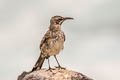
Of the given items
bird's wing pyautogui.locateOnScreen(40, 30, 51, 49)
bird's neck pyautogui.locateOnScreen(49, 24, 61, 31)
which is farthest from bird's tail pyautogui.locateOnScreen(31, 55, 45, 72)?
bird's neck pyautogui.locateOnScreen(49, 24, 61, 31)

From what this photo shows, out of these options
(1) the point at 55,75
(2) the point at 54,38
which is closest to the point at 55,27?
(2) the point at 54,38

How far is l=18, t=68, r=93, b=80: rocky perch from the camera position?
17312 millimetres

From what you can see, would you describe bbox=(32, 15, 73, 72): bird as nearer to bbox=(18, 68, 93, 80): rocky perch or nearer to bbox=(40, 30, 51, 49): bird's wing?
bbox=(40, 30, 51, 49): bird's wing

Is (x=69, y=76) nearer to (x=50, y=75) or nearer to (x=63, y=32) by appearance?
(x=50, y=75)

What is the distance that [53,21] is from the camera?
17922mm

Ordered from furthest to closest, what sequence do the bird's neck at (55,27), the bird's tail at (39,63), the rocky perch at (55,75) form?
the bird's tail at (39,63)
the bird's neck at (55,27)
the rocky perch at (55,75)

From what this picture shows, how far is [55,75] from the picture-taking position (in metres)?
17.4

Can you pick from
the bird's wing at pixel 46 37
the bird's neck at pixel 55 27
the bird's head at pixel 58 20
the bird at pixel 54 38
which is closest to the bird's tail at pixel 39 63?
the bird at pixel 54 38

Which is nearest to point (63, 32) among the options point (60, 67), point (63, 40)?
point (63, 40)

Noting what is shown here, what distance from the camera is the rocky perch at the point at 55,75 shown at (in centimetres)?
1731

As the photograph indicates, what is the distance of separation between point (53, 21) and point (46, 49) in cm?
136

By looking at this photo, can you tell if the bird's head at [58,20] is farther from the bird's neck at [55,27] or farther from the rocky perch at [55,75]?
the rocky perch at [55,75]

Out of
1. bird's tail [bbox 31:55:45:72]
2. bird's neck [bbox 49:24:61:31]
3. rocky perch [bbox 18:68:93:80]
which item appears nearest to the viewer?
rocky perch [bbox 18:68:93:80]

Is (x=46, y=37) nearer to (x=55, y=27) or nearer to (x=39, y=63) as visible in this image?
(x=55, y=27)
